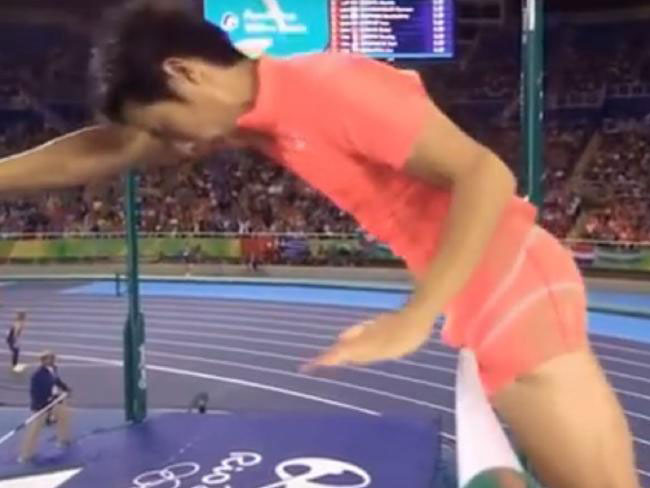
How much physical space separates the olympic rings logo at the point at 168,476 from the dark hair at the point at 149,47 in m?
2.91

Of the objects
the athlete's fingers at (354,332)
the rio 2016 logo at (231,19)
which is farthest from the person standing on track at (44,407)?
the athlete's fingers at (354,332)

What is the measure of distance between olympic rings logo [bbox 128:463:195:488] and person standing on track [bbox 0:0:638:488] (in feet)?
9.40

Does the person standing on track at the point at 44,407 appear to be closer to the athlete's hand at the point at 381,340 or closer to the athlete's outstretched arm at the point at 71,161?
the athlete's outstretched arm at the point at 71,161

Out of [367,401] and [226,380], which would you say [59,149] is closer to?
[367,401]

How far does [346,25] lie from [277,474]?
533 cm

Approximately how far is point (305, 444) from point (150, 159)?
3201 mm

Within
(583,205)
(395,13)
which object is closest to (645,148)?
(583,205)

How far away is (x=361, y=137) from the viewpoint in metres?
1.11

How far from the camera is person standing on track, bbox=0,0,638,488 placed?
111cm

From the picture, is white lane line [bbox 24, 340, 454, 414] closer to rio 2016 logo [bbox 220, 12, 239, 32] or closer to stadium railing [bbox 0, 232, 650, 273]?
rio 2016 logo [bbox 220, 12, 239, 32]

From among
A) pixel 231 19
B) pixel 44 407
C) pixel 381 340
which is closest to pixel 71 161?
pixel 381 340

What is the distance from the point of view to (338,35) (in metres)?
8.80

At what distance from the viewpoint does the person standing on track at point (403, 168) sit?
1.11m

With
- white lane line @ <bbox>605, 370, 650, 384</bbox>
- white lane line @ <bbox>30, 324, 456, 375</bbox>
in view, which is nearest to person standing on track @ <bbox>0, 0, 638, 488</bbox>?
white lane line @ <bbox>605, 370, 650, 384</bbox>
